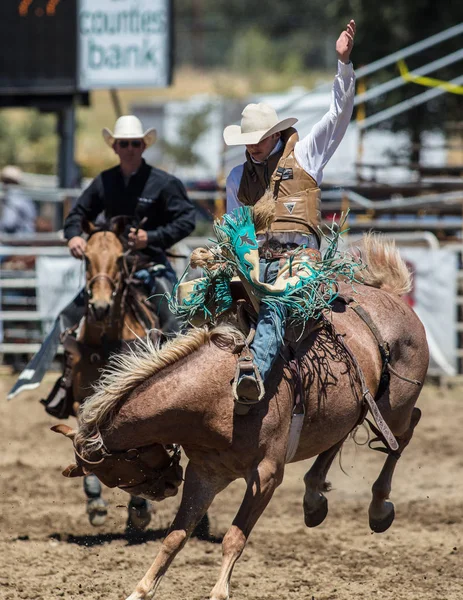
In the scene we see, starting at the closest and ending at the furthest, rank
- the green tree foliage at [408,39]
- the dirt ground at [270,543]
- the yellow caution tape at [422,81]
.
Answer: the dirt ground at [270,543] < the yellow caution tape at [422,81] < the green tree foliage at [408,39]

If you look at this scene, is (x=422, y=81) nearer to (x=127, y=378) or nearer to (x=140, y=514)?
(x=140, y=514)

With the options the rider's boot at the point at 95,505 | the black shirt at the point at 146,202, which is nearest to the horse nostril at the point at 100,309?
the black shirt at the point at 146,202

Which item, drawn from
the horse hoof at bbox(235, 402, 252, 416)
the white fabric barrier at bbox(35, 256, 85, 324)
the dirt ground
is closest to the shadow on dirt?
the dirt ground

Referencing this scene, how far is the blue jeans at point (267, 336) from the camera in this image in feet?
13.9

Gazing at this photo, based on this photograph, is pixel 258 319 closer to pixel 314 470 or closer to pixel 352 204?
pixel 314 470

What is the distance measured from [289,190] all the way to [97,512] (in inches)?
103

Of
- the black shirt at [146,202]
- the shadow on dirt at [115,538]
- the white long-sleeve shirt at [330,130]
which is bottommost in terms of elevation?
the shadow on dirt at [115,538]

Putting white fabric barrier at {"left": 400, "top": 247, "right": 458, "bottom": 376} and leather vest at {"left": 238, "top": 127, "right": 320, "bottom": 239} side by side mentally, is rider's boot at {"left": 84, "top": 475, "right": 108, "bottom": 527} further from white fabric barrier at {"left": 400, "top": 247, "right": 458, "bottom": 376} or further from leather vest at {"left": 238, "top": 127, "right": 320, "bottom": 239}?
white fabric barrier at {"left": 400, "top": 247, "right": 458, "bottom": 376}

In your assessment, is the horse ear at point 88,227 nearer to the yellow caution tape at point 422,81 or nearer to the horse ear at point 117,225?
the horse ear at point 117,225

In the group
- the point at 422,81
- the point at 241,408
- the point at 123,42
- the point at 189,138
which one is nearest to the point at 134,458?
the point at 241,408

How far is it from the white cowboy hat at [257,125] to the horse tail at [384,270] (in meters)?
1.10

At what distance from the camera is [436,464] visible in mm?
8141

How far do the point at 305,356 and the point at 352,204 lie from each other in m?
8.96

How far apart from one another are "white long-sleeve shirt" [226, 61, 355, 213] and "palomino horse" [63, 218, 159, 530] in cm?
152
